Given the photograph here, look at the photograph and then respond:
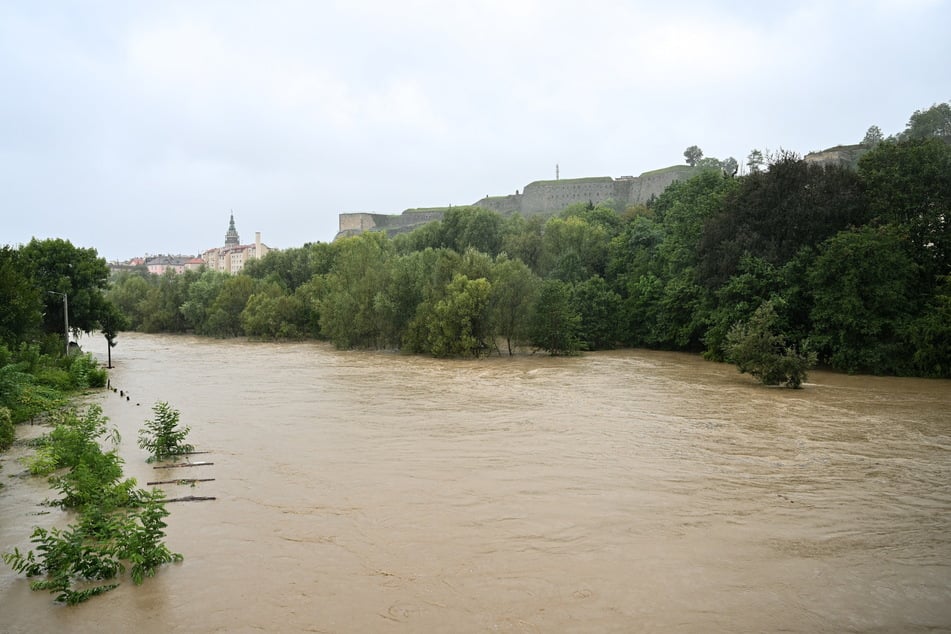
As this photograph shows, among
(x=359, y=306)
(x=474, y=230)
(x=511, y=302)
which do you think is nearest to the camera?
(x=511, y=302)

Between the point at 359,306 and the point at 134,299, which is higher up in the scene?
the point at 134,299

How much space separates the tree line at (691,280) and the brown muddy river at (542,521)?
875 cm

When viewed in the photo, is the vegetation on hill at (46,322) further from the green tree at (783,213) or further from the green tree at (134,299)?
the green tree at (134,299)

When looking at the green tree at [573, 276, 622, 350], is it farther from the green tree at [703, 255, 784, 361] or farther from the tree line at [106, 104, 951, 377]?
the green tree at [703, 255, 784, 361]

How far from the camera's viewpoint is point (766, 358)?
84.6 feet

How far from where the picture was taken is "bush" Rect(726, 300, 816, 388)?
83.2 feet

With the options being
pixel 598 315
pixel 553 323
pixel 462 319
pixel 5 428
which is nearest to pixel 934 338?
pixel 553 323

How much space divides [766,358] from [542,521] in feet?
61.3

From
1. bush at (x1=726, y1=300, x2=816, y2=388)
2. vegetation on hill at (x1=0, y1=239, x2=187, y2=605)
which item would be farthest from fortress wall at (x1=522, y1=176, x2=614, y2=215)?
vegetation on hill at (x1=0, y1=239, x2=187, y2=605)

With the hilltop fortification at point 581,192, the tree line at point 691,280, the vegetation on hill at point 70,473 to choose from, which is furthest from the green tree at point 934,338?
the hilltop fortification at point 581,192

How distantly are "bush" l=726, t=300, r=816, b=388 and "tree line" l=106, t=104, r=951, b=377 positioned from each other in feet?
1.11

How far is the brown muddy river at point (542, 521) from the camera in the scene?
7.46 m

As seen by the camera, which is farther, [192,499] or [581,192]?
[581,192]

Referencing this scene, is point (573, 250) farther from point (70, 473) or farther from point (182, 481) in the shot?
point (70, 473)
